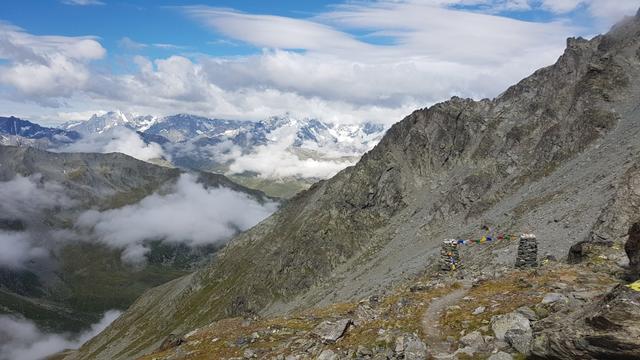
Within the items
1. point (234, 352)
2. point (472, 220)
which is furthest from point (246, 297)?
point (234, 352)

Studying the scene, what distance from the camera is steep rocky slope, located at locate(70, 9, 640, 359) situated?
81.5 meters

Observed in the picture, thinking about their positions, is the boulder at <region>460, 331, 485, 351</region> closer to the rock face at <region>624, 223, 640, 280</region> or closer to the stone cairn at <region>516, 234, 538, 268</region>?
the rock face at <region>624, 223, 640, 280</region>

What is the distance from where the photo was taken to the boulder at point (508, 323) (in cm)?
2134

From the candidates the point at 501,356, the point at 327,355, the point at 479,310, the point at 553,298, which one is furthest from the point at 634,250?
the point at 327,355

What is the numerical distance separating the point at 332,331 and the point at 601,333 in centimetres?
1727

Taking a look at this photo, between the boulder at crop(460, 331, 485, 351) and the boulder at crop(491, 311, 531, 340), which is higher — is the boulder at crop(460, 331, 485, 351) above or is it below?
below

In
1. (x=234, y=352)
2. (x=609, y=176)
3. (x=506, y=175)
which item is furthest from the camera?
(x=506, y=175)

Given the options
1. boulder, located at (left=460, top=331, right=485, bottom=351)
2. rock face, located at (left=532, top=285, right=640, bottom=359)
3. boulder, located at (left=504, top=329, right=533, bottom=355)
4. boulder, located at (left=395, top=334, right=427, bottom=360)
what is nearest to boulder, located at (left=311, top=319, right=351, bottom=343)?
boulder, located at (left=395, top=334, right=427, bottom=360)

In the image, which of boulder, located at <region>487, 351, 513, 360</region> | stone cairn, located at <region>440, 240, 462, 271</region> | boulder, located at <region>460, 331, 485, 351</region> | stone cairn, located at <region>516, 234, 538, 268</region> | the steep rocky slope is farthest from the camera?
the steep rocky slope

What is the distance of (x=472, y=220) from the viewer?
10981cm

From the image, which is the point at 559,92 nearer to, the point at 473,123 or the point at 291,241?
the point at 473,123

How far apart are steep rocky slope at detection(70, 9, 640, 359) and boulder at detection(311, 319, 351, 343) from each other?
79.2 feet

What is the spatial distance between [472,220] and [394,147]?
209 ft

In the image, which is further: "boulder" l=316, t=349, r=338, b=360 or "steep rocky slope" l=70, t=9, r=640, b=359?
"steep rocky slope" l=70, t=9, r=640, b=359
